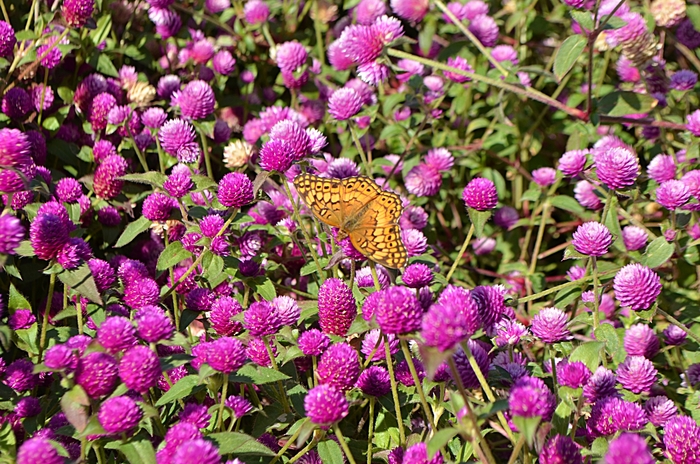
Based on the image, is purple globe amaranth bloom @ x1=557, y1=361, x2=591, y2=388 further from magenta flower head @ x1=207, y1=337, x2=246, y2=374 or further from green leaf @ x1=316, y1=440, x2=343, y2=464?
magenta flower head @ x1=207, y1=337, x2=246, y2=374

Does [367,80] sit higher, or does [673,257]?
[367,80]

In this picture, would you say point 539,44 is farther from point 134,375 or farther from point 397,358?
point 134,375

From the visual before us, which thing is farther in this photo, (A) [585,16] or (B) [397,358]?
(A) [585,16]

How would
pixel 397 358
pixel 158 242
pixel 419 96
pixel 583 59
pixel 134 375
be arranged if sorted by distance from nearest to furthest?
pixel 134 375
pixel 397 358
pixel 158 242
pixel 419 96
pixel 583 59

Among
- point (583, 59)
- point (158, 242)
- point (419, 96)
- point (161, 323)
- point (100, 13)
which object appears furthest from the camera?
point (583, 59)

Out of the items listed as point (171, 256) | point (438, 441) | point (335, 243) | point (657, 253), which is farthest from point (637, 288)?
point (171, 256)

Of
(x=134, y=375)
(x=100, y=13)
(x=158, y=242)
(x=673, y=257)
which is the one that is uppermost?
(x=100, y=13)

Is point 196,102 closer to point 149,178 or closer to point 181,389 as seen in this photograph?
point 149,178

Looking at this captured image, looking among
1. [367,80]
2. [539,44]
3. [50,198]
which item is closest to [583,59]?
[539,44]
